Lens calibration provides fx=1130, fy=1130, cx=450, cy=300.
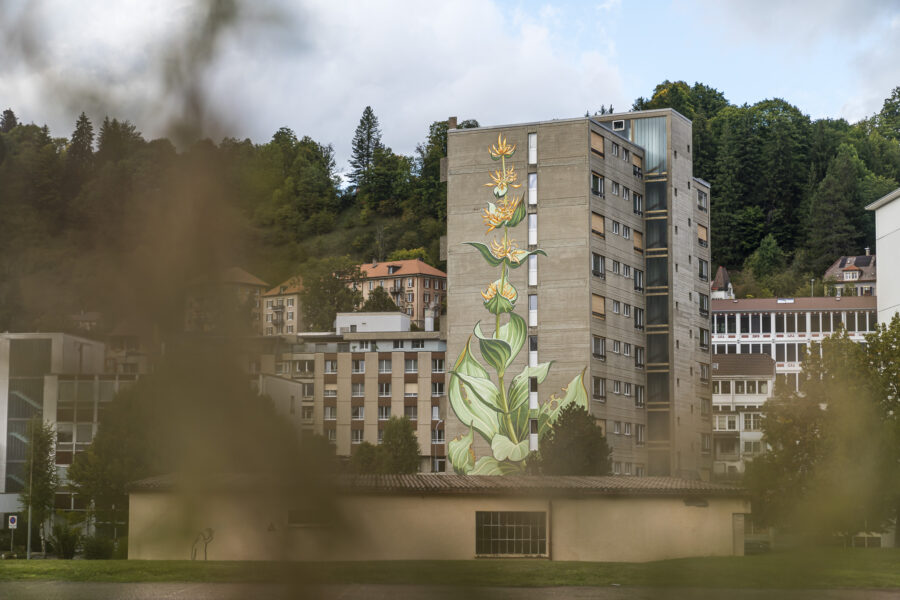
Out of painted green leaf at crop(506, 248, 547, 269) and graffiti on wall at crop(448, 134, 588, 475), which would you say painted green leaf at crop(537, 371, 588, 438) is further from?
painted green leaf at crop(506, 248, 547, 269)

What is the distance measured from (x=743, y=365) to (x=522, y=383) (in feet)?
53.8

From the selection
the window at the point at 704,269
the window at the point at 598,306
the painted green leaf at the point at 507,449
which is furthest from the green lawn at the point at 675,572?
the window at the point at 704,269

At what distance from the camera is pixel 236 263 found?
2.10 m

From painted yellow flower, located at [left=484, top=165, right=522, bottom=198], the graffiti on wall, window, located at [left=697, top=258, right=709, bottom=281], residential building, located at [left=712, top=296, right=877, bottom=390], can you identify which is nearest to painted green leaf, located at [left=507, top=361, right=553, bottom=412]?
the graffiti on wall

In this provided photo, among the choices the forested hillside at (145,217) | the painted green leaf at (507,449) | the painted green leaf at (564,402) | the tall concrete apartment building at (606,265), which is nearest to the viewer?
the forested hillside at (145,217)

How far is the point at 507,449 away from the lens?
74.4m

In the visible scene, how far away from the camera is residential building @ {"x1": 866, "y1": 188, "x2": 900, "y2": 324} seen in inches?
3081

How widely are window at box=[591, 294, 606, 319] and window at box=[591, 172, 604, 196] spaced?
7.06 meters

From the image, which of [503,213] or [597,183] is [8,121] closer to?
[503,213]

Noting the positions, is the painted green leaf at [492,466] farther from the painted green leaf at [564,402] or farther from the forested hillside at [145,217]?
the forested hillside at [145,217]

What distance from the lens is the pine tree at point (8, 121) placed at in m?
2.21

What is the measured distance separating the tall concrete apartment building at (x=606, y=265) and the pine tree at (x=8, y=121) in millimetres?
70354

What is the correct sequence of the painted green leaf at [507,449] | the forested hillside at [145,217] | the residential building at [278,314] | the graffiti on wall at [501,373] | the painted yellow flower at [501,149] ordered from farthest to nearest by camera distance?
the painted yellow flower at [501,149], the graffiti on wall at [501,373], the painted green leaf at [507,449], the forested hillside at [145,217], the residential building at [278,314]

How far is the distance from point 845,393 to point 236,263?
1.55 meters
